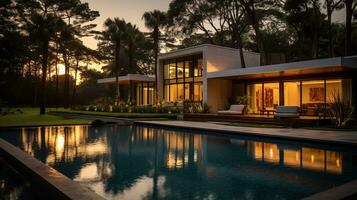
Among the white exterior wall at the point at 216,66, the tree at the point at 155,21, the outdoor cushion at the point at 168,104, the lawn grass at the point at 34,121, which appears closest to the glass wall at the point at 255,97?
the white exterior wall at the point at 216,66

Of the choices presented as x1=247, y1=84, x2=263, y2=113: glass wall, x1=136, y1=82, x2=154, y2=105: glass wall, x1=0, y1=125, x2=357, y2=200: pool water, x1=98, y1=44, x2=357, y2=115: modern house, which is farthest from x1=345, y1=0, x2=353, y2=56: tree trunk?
x1=136, y1=82, x2=154, y2=105: glass wall

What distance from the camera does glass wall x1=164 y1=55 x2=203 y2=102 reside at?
81.6 feet

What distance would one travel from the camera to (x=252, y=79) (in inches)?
859

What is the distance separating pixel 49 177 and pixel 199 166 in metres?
3.11

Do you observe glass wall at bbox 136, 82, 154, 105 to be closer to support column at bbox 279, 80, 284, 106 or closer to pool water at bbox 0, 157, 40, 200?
support column at bbox 279, 80, 284, 106

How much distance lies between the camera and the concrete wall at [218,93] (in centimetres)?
2245

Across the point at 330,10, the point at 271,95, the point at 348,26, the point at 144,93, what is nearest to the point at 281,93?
the point at 271,95

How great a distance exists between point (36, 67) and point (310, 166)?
44.0m

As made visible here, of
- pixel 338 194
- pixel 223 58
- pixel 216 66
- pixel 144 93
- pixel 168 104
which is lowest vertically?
pixel 338 194

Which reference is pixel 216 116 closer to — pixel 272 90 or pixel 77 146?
pixel 272 90

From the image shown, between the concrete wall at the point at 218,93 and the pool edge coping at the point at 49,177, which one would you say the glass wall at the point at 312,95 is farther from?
the pool edge coping at the point at 49,177

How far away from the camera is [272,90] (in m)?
21.0

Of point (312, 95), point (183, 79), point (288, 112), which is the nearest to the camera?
point (288, 112)

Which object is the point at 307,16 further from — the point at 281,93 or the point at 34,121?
the point at 34,121
